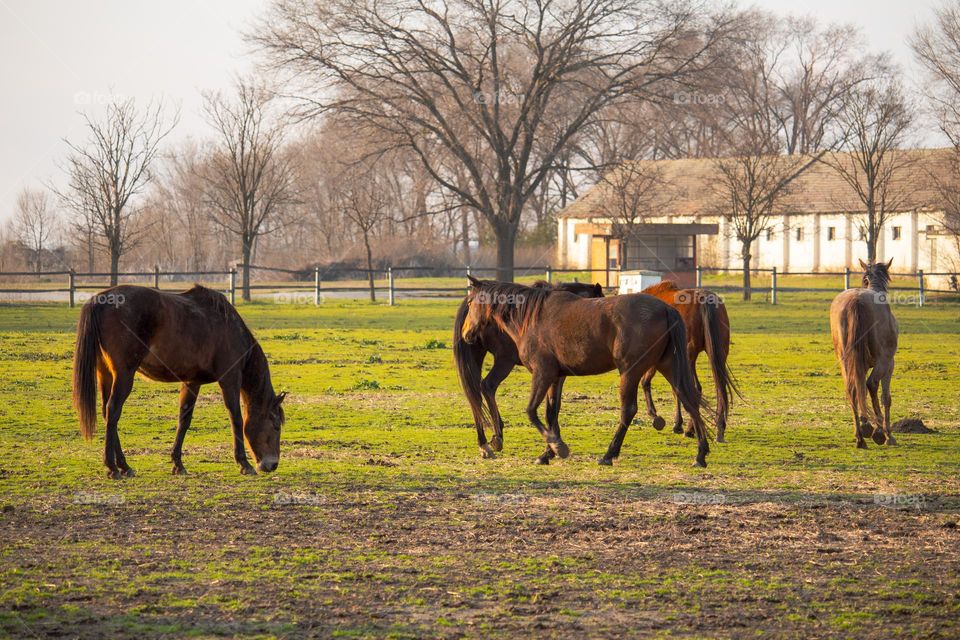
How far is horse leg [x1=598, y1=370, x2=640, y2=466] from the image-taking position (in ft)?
30.9

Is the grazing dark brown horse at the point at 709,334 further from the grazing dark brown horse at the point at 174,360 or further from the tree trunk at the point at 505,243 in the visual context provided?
the tree trunk at the point at 505,243

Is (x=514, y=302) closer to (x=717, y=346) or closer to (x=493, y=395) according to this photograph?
(x=493, y=395)

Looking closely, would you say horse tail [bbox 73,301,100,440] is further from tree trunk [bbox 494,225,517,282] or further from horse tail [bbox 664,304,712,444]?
tree trunk [bbox 494,225,517,282]

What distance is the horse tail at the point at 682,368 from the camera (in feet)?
30.6

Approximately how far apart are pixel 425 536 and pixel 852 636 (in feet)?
9.15

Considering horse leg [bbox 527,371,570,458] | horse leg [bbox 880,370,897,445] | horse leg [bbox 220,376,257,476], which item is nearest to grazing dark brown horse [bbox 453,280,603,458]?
horse leg [bbox 527,371,570,458]

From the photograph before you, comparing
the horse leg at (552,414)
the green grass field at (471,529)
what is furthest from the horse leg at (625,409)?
the horse leg at (552,414)

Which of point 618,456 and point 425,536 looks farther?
point 618,456

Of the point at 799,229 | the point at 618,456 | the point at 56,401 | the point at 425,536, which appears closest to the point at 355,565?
the point at 425,536

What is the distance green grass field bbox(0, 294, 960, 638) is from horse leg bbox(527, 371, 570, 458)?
7.5 inches

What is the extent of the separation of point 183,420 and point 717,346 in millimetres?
5227

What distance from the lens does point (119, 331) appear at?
850cm

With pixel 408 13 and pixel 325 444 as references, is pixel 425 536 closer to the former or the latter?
pixel 325 444

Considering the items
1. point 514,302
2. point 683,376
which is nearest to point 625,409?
point 683,376
